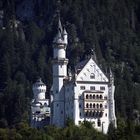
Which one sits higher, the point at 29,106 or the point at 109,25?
the point at 109,25

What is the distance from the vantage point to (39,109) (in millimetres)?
138250

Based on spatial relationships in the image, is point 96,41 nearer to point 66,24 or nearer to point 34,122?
point 66,24

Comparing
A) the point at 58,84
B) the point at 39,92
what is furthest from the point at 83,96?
the point at 39,92

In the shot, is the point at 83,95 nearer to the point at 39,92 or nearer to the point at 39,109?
the point at 39,109

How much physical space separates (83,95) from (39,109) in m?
12.7

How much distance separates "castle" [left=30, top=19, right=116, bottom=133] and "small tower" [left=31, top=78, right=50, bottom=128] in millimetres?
4437

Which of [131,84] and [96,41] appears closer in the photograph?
[131,84]

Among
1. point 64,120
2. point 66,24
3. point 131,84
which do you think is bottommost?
point 64,120

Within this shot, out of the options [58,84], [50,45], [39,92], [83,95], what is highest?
[50,45]

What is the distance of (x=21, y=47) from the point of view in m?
185

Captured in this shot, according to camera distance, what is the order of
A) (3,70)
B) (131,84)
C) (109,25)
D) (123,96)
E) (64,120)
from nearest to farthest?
(64,120)
(123,96)
(131,84)
(3,70)
(109,25)

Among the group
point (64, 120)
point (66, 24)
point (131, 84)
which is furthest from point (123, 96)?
point (66, 24)

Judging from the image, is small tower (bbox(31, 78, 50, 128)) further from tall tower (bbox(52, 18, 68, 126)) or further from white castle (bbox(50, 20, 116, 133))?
tall tower (bbox(52, 18, 68, 126))

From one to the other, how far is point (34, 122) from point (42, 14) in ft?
201
